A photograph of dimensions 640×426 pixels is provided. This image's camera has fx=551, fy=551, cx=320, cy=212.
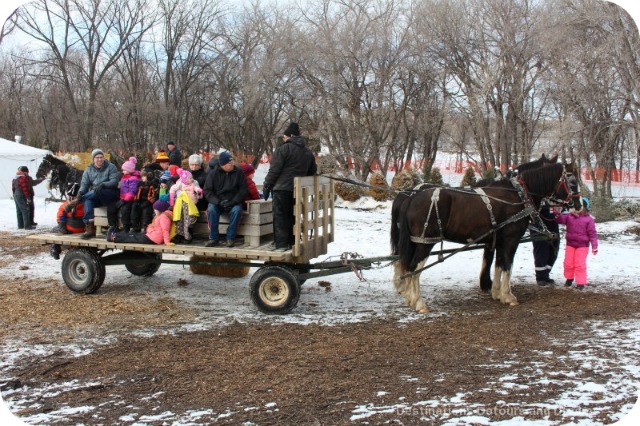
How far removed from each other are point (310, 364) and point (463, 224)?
320 cm

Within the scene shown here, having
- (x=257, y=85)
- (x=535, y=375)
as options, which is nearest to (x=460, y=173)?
(x=257, y=85)

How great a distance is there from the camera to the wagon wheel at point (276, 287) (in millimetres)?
6746

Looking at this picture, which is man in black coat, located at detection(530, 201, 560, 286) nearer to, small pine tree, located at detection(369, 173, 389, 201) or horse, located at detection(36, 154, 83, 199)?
horse, located at detection(36, 154, 83, 199)

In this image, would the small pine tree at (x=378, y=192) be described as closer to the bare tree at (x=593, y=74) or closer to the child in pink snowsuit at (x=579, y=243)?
the bare tree at (x=593, y=74)

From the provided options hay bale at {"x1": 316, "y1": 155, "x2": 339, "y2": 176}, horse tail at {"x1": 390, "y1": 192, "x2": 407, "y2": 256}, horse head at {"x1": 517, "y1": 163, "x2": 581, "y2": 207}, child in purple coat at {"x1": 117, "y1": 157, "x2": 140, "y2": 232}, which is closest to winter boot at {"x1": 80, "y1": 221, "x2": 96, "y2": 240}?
child in purple coat at {"x1": 117, "y1": 157, "x2": 140, "y2": 232}

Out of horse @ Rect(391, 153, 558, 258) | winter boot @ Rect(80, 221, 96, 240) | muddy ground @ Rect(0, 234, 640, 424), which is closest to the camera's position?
muddy ground @ Rect(0, 234, 640, 424)

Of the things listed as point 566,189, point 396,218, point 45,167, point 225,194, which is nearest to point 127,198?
point 225,194

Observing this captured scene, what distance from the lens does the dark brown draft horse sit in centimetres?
711

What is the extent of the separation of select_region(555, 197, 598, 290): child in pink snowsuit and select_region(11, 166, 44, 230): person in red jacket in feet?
41.3

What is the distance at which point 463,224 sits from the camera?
7.22 m

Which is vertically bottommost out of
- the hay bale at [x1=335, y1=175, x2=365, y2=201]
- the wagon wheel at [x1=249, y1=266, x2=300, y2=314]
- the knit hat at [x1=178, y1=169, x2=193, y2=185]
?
the wagon wheel at [x1=249, y1=266, x2=300, y2=314]

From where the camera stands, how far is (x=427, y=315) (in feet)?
22.5

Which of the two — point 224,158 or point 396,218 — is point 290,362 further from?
point 396,218

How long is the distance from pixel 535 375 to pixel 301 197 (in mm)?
3249
